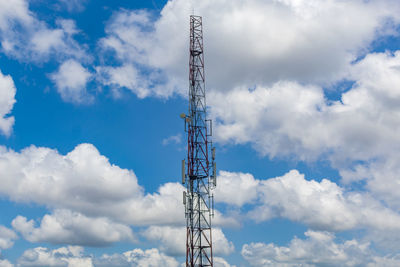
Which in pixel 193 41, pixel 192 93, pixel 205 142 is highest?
pixel 193 41

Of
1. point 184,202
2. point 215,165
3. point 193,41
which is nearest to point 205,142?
point 215,165

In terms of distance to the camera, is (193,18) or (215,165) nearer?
(215,165)

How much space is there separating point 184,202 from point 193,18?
40617 millimetres

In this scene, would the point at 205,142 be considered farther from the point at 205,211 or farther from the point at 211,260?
the point at 211,260

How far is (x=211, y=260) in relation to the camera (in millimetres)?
94938

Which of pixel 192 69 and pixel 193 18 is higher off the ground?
pixel 193 18

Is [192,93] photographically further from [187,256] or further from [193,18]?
[187,256]

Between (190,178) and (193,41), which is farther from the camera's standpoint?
(193,41)

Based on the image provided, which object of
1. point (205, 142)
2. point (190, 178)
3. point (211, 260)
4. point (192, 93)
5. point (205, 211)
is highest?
point (192, 93)

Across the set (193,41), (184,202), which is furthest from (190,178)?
(193,41)

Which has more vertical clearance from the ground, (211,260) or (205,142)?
(205,142)

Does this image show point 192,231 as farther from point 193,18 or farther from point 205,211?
point 193,18

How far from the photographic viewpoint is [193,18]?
105875 millimetres

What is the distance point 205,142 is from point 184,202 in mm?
13318
